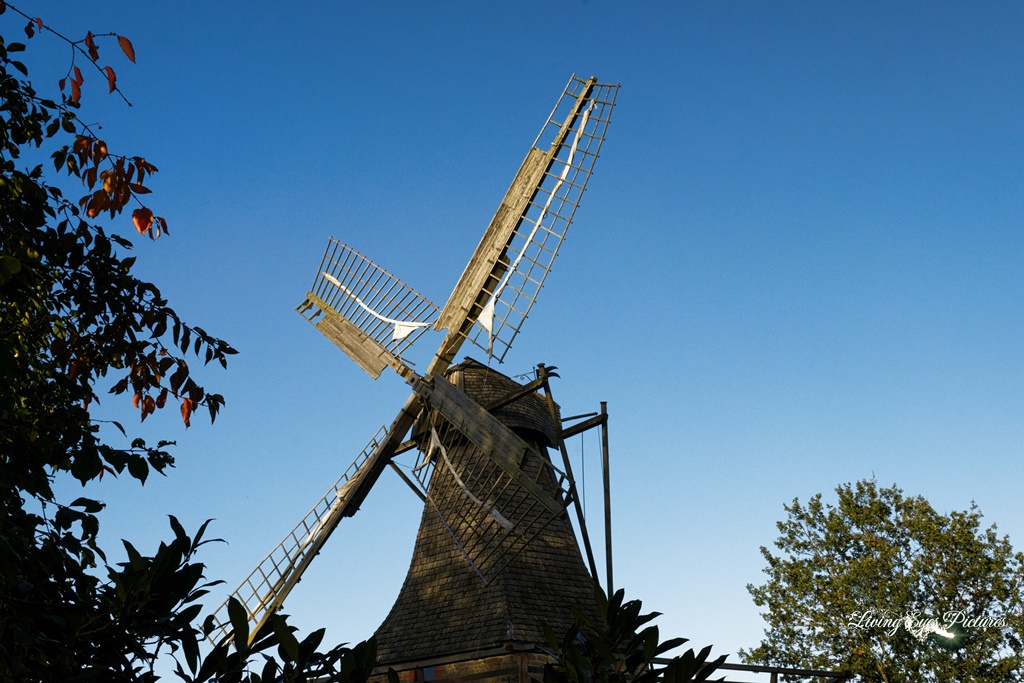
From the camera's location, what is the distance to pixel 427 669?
1620cm

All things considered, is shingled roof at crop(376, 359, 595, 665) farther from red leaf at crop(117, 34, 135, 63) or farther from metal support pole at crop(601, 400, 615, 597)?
red leaf at crop(117, 34, 135, 63)

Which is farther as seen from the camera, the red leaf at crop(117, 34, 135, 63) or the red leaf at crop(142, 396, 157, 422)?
the red leaf at crop(142, 396, 157, 422)

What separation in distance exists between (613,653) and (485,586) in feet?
41.9

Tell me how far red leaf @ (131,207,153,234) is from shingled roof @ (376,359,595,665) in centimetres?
1079

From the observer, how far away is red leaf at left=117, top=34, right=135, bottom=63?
4.71 m

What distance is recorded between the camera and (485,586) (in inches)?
661

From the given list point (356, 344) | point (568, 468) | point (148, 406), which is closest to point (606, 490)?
point (568, 468)

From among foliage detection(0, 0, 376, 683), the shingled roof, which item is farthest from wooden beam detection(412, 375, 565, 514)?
foliage detection(0, 0, 376, 683)

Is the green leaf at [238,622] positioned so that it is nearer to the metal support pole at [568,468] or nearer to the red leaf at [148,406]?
the red leaf at [148,406]

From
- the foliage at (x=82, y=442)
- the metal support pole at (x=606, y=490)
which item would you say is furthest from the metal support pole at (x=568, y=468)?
the foliage at (x=82, y=442)

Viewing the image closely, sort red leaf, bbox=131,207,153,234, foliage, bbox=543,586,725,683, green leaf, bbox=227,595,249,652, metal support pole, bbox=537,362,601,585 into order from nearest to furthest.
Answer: green leaf, bbox=227,595,249,652 → foliage, bbox=543,586,725,683 → red leaf, bbox=131,207,153,234 → metal support pole, bbox=537,362,601,585

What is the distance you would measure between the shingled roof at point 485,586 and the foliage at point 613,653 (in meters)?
10.9

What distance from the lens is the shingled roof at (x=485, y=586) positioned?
16.2 meters

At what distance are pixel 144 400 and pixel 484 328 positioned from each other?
44.7ft
